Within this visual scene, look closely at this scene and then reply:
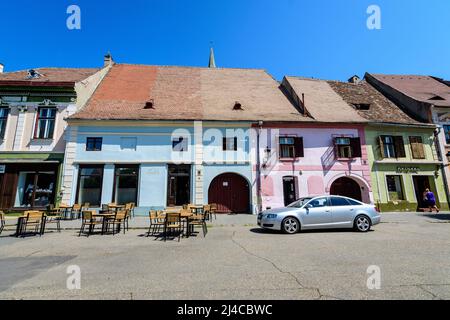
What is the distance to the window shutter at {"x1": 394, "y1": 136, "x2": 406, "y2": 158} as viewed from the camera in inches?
645

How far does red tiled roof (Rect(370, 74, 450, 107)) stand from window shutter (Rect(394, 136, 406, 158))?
392cm

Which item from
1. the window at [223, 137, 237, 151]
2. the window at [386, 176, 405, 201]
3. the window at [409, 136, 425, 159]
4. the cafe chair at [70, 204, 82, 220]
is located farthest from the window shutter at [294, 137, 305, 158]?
the cafe chair at [70, 204, 82, 220]

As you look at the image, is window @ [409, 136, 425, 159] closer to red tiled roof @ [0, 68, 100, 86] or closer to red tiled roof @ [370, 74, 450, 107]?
red tiled roof @ [370, 74, 450, 107]

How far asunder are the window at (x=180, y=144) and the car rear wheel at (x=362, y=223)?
1038 cm

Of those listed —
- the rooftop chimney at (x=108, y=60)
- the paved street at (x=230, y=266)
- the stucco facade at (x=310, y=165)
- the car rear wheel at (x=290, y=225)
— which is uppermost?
the rooftop chimney at (x=108, y=60)

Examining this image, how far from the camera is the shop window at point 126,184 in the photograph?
14.4m

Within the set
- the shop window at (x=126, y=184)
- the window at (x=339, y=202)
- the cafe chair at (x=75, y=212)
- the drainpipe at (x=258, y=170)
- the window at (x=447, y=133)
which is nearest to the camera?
the window at (x=339, y=202)

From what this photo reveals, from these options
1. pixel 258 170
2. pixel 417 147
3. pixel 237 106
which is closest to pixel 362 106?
pixel 417 147

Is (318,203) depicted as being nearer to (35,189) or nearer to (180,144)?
(180,144)

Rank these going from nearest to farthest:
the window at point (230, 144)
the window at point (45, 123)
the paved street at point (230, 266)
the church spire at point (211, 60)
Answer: the paved street at point (230, 266) → the window at point (45, 123) → the window at point (230, 144) → the church spire at point (211, 60)

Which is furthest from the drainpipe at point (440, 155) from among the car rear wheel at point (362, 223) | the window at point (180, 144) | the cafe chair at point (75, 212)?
the cafe chair at point (75, 212)

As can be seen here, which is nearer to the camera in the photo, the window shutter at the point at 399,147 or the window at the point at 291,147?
the window at the point at 291,147

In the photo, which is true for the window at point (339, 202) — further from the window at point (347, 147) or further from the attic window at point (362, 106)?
the attic window at point (362, 106)

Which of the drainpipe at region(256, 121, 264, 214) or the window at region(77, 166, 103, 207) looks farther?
the drainpipe at region(256, 121, 264, 214)
